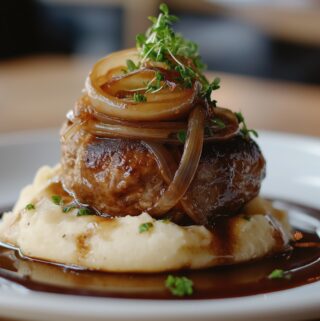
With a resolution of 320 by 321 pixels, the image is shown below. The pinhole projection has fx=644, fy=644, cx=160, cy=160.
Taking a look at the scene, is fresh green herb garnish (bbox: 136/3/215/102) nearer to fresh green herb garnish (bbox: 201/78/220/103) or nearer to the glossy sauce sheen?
fresh green herb garnish (bbox: 201/78/220/103)

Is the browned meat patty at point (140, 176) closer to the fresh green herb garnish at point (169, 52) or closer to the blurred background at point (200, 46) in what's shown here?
the fresh green herb garnish at point (169, 52)

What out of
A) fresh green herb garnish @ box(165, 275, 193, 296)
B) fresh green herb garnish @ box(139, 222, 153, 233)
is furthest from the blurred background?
fresh green herb garnish @ box(165, 275, 193, 296)

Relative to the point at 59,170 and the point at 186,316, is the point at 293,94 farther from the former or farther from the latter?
the point at 186,316

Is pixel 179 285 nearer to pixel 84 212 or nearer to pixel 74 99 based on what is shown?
pixel 84 212

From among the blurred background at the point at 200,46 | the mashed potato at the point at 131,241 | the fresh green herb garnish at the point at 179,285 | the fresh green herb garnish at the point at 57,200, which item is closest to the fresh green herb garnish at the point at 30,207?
the mashed potato at the point at 131,241

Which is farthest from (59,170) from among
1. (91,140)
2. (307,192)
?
(307,192)
